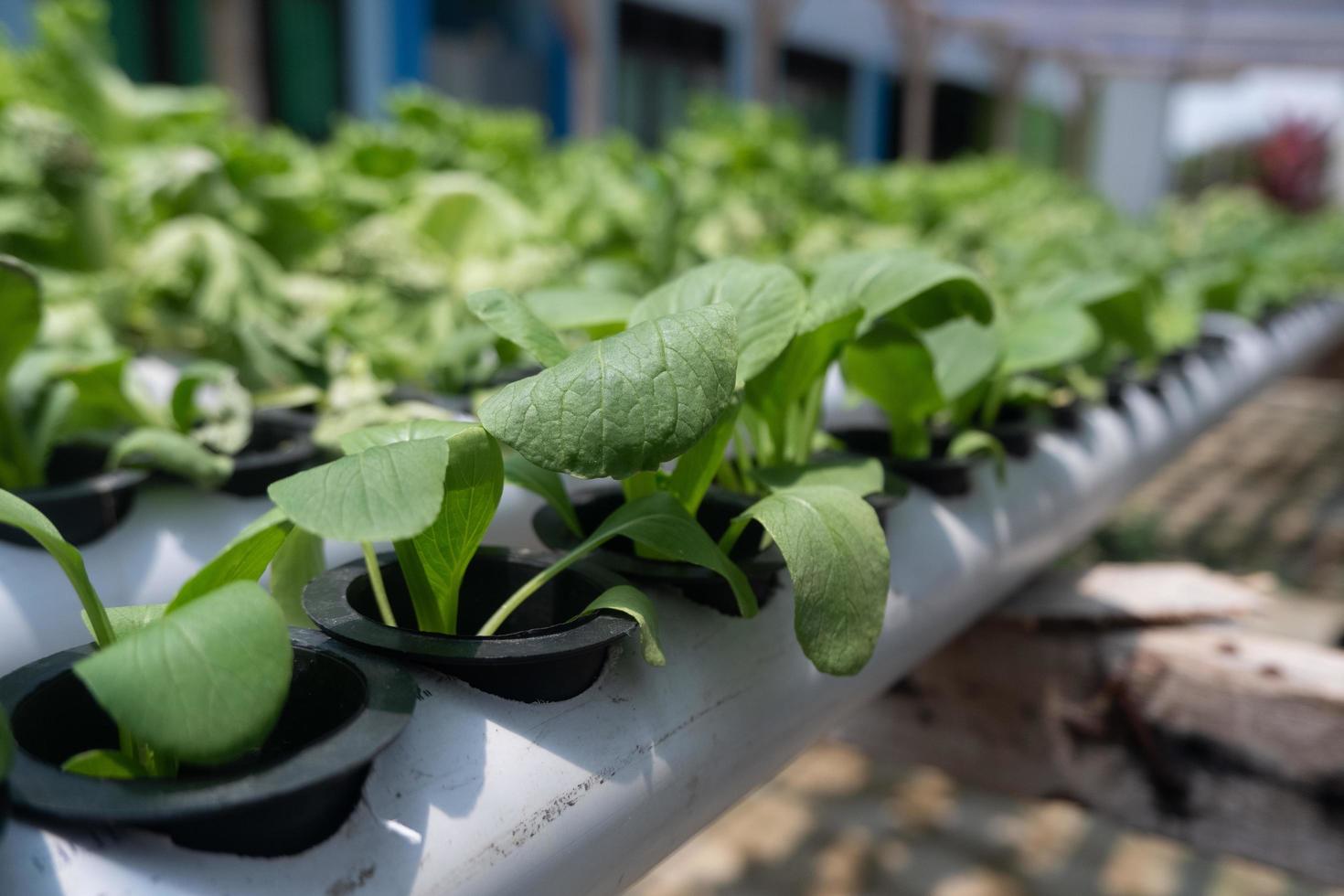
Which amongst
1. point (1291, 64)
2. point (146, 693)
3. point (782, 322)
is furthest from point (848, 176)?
point (1291, 64)

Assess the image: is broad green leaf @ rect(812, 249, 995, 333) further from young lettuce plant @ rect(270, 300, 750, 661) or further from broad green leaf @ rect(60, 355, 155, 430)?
broad green leaf @ rect(60, 355, 155, 430)

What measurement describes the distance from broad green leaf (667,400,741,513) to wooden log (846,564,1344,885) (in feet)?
2.09

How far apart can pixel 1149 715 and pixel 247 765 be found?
99 cm

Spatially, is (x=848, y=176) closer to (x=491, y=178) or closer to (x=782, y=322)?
(x=491, y=178)

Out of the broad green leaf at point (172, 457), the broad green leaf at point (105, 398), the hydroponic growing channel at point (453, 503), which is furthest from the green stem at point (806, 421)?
the broad green leaf at point (105, 398)

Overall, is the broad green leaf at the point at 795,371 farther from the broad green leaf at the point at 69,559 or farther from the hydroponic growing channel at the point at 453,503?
the broad green leaf at the point at 69,559

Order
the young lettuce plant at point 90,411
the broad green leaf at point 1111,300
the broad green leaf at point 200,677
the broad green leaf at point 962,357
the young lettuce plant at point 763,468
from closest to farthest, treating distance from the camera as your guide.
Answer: the broad green leaf at point 200,677, the young lettuce plant at point 763,468, the young lettuce plant at point 90,411, the broad green leaf at point 962,357, the broad green leaf at point 1111,300

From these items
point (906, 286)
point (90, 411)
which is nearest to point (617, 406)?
point (906, 286)

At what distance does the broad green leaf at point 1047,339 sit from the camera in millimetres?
1028

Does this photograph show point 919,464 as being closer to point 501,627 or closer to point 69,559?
point 501,627

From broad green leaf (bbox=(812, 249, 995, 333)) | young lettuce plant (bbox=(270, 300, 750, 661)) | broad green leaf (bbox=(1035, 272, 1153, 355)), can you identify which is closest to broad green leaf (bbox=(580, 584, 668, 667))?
young lettuce plant (bbox=(270, 300, 750, 661))

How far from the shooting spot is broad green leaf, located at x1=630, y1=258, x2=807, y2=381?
707 mm

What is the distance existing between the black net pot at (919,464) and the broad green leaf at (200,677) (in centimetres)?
63

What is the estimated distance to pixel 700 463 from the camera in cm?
71
